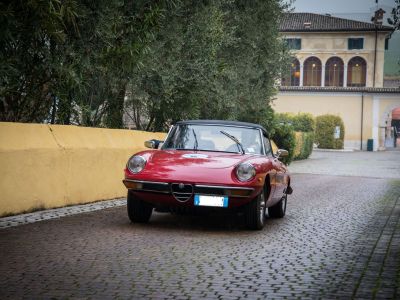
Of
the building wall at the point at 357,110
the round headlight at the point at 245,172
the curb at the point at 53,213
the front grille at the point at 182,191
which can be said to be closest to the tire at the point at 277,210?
the round headlight at the point at 245,172

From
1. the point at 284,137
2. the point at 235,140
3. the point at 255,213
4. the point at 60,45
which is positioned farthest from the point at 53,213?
the point at 284,137

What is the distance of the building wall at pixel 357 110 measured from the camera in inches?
2904

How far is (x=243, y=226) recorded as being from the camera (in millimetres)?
10164

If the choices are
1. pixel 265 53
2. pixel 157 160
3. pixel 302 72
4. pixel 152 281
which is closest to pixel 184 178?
pixel 157 160

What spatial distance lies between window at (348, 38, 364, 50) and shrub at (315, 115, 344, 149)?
14.5m

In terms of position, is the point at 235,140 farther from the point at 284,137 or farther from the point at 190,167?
the point at 284,137

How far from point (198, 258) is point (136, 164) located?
2.71 metres

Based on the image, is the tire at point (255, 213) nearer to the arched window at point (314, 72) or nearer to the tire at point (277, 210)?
the tire at point (277, 210)

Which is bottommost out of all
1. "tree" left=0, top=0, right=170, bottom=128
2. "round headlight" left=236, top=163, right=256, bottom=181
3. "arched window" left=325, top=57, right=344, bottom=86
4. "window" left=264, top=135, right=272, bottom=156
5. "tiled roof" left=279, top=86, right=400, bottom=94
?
"round headlight" left=236, top=163, right=256, bottom=181

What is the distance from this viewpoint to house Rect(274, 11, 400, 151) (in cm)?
7388

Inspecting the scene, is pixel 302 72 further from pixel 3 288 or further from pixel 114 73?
pixel 3 288

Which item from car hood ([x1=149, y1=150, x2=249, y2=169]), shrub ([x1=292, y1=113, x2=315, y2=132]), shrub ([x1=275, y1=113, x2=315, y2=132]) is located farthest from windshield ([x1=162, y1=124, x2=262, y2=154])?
shrub ([x1=292, y1=113, x2=315, y2=132])

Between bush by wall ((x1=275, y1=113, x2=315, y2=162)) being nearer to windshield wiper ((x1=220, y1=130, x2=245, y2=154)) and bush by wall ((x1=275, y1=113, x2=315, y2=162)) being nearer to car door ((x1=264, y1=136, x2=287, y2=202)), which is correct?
car door ((x1=264, y1=136, x2=287, y2=202))

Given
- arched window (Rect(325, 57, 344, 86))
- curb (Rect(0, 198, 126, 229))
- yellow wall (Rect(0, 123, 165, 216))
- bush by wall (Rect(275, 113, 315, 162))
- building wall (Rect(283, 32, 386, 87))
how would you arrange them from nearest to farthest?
curb (Rect(0, 198, 126, 229)), yellow wall (Rect(0, 123, 165, 216)), bush by wall (Rect(275, 113, 315, 162)), building wall (Rect(283, 32, 386, 87)), arched window (Rect(325, 57, 344, 86))
